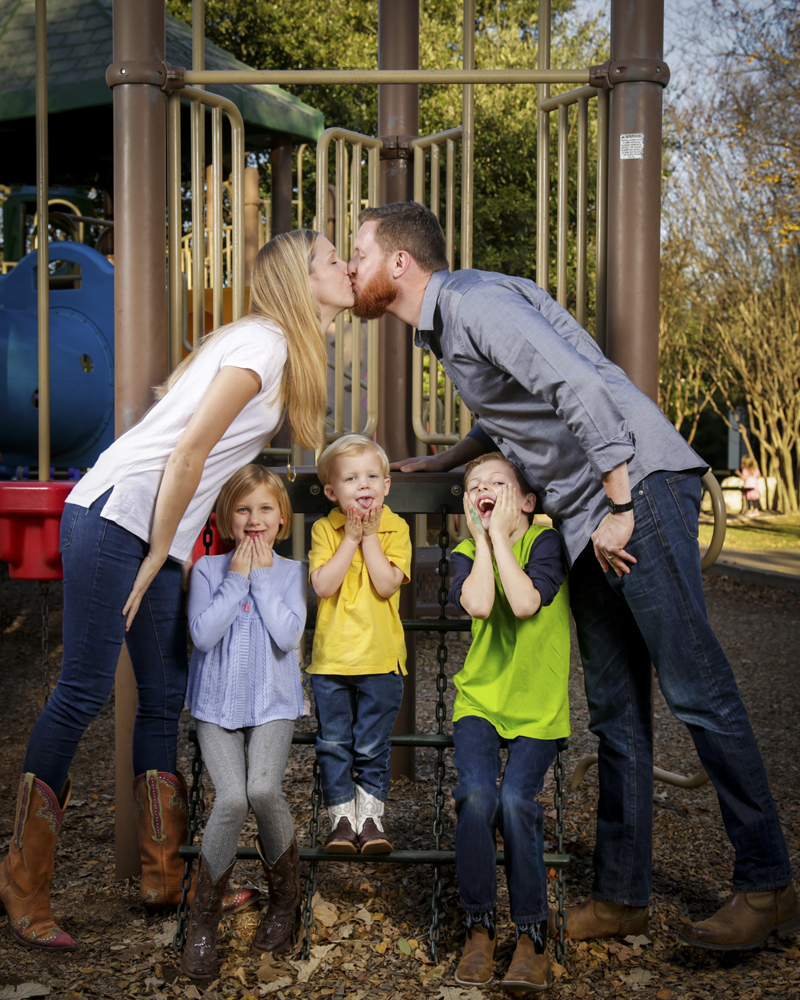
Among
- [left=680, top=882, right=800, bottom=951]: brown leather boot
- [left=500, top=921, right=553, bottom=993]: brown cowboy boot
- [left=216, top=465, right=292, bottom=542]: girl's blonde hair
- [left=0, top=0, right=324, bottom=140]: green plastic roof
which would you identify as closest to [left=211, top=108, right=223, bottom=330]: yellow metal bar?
[left=216, top=465, right=292, bottom=542]: girl's blonde hair

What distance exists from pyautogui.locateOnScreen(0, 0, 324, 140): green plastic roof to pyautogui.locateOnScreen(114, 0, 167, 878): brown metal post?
5323 mm

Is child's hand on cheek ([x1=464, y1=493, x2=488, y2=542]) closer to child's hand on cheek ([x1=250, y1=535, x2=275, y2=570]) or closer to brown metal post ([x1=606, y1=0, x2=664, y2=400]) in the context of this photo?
child's hand on cheek ([x1=250, y1=535, x2=275, y2=570])

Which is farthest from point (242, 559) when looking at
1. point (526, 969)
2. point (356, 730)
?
Result: point (526, 969)

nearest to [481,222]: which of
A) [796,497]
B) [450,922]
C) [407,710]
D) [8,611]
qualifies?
[796,497]

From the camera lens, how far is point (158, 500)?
226 centimetres

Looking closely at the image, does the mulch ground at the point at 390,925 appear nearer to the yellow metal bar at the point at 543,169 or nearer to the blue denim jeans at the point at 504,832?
the blue denim jeans at the point at 504,832

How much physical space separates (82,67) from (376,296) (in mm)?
6510

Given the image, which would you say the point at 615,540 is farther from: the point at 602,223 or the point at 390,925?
the point at 390,925

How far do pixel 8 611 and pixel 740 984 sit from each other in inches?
268

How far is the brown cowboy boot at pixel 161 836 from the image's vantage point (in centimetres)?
256

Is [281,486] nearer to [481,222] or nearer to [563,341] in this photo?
[563,341]

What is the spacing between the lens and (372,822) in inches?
98.4

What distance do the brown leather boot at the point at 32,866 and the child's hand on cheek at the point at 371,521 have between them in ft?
3.27

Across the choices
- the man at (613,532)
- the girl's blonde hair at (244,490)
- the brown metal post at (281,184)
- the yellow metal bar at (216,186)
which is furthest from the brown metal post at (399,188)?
the brown metal post at (281,184)
